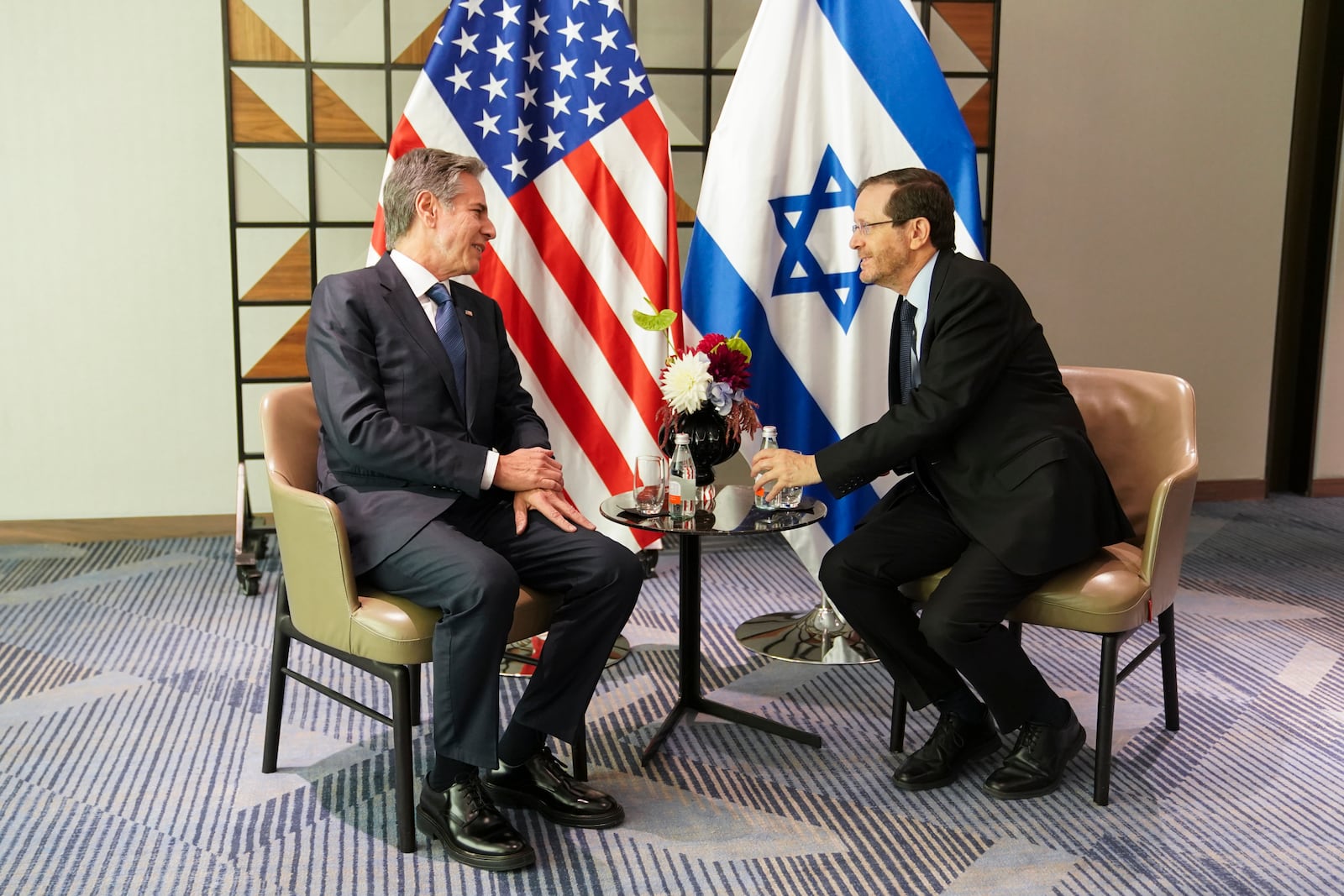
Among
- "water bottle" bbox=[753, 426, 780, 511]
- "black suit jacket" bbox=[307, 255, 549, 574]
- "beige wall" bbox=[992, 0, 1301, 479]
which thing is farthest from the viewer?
"beige wall" bbox=[992, 0, 1301, 479]

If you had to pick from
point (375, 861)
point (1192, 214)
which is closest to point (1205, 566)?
point (1192, 214)

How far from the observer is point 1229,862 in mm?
2553

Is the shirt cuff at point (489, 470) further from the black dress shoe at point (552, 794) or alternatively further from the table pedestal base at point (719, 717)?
the table pedestal base at point (719, 717)

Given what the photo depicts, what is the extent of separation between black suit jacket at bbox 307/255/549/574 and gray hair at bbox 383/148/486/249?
11 cm

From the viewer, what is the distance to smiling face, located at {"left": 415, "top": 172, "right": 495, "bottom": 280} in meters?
2.91

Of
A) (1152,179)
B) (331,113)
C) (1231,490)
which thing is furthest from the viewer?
(1231,490)

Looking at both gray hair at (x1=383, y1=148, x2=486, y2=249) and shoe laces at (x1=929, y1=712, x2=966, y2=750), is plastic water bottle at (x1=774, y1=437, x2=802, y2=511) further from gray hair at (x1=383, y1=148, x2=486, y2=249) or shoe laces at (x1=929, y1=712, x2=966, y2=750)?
gray hair at (x1=383, y1=148, x2=486, y2=249)

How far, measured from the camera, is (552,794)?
272 centimetres

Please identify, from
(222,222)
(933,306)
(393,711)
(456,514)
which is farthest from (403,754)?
(222,222)

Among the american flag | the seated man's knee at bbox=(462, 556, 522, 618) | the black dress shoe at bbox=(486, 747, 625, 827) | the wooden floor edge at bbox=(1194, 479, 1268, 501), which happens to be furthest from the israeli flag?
the wooden floor edge at bbox=(1194, 479, 1268, 501)

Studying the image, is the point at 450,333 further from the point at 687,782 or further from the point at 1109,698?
the point at 1109,698

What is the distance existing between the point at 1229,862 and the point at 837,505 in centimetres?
167

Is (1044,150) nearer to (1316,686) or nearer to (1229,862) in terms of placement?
(1316,686)

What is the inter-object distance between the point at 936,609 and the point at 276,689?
5.32ft
